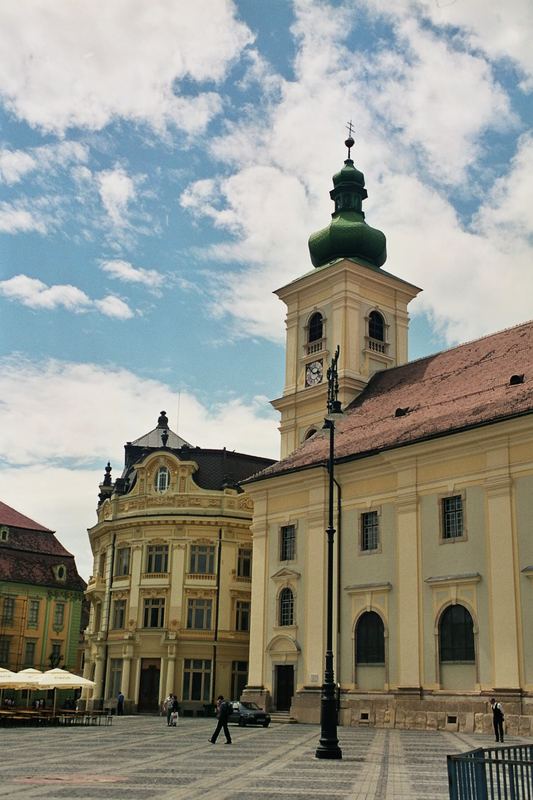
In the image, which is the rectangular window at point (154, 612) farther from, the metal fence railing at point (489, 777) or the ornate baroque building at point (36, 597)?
the metal fence railing at point (489, 777)

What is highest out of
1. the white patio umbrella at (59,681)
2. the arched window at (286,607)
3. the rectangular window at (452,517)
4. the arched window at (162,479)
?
the arched window at (162,479)

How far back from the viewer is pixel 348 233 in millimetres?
53844

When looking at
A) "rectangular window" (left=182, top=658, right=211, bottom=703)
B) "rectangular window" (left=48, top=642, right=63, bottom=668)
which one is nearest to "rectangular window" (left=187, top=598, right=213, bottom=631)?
"rectangular window" (left=182, top=658, right=211, bottom=703)

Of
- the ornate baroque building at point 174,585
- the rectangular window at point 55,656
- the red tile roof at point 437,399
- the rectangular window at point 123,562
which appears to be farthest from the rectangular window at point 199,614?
the rectangular window at point 55,656

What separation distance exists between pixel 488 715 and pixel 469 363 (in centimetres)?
1646

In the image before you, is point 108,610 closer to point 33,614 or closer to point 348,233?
point 33,614

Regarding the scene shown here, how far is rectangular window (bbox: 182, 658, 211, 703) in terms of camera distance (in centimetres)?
Answer: 5116

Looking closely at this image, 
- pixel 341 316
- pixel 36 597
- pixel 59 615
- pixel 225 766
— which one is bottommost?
pixel 225 766

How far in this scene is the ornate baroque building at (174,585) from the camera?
170 ft

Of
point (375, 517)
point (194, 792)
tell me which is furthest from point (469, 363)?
point (194, 792)

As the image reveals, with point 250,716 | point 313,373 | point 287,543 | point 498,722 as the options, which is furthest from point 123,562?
point 498,722

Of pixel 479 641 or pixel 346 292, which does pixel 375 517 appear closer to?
pixel 479 641

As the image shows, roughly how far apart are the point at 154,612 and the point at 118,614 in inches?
109

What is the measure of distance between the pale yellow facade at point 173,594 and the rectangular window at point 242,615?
0.19 feet
